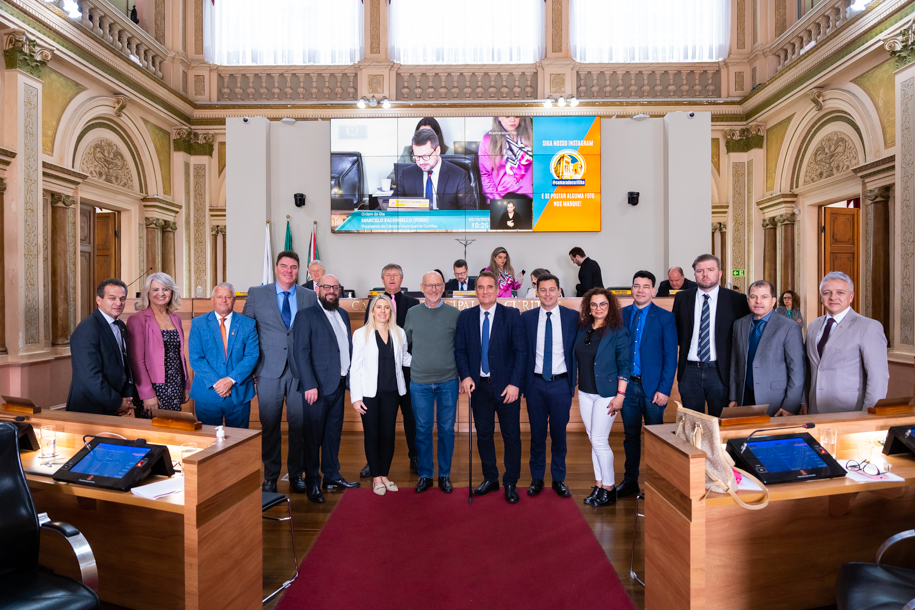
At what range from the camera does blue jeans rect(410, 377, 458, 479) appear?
11.3 ft

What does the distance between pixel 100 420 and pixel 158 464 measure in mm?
608

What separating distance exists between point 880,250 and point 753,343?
18.7ft

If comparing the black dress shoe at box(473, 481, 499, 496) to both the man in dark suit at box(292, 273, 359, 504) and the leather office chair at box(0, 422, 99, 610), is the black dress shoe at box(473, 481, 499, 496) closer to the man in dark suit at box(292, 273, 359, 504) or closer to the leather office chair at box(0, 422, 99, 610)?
the man in dark suit at box(292, 273, 359, 504)

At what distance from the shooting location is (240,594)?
2.04 meters

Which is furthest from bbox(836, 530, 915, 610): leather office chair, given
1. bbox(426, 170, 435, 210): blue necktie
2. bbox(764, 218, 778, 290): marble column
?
bbox(764, 218, 778, 290): marble column

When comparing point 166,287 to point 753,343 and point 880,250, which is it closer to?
point 753,343

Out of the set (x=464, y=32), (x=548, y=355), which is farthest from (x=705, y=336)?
(x=464, y=32)

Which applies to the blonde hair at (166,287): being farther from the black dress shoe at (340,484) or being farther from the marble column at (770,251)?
the marble column at (770,251)

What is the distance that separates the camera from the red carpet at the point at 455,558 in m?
2.33

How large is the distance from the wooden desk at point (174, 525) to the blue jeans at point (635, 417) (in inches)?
91.0

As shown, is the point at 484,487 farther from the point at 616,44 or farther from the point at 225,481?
the point at 616,44

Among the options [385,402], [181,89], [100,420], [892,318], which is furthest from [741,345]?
[181,89]

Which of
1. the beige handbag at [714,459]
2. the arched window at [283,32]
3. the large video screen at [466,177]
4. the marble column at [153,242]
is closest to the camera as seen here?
the beige handbag at [714,459]

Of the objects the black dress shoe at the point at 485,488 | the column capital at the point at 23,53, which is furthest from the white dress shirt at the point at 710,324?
the column capital at the point at 23,53
